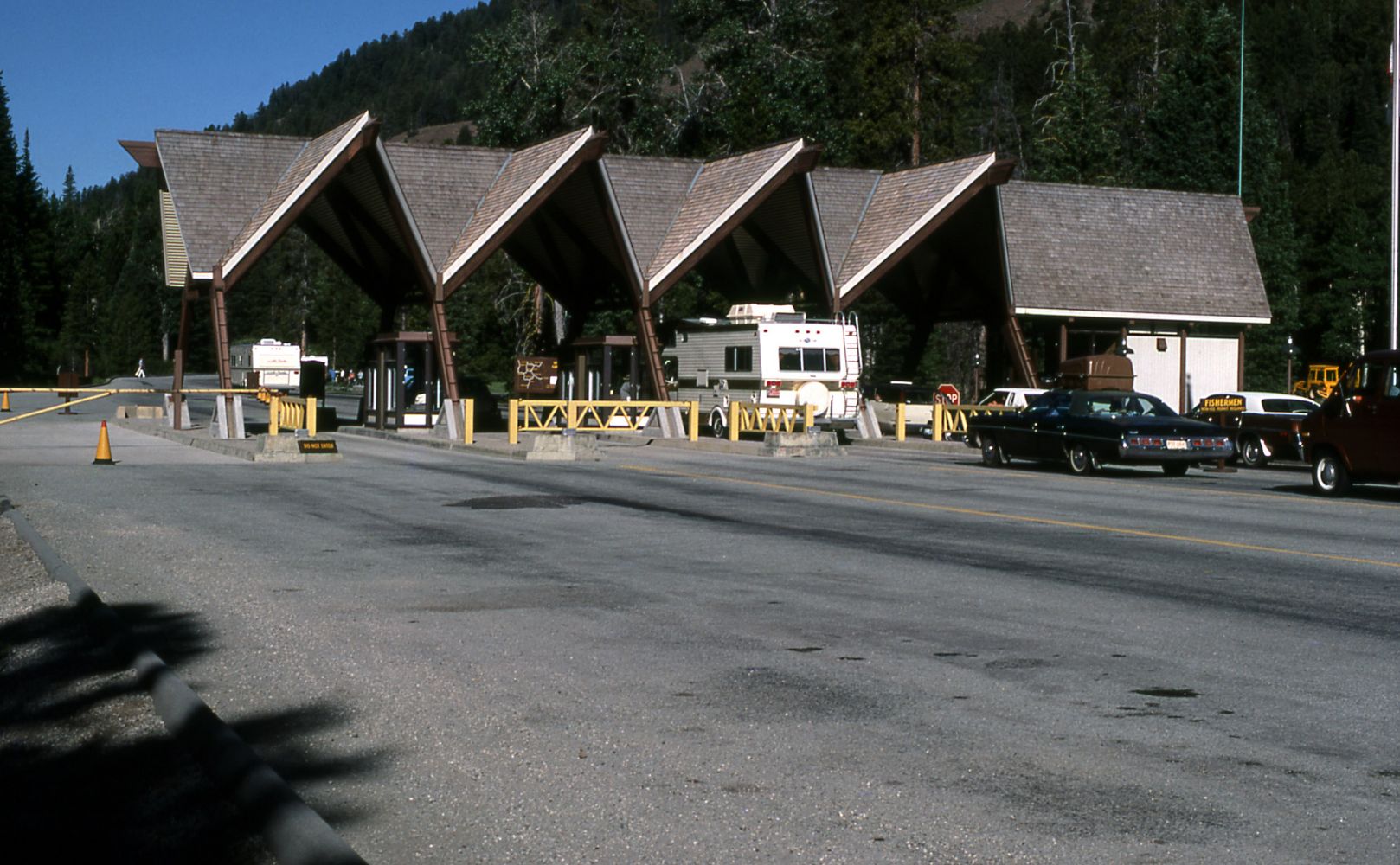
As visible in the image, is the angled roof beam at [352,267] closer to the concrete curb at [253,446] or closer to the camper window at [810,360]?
the concrete curb at [253,446]

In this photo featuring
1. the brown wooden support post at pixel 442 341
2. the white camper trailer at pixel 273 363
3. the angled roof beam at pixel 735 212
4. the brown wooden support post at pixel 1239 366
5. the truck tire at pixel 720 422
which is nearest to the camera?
the brown wooden support post at pixel 442 341

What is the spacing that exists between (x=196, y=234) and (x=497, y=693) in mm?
34783

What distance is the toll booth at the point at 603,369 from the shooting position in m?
44.6

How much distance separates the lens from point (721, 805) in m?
6.02

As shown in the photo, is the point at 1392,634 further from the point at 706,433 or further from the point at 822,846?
the point at 706,433

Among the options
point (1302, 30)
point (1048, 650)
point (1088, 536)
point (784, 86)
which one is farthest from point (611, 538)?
point (1302, 30)

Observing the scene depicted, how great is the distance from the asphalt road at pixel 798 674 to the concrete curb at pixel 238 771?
1.05ft

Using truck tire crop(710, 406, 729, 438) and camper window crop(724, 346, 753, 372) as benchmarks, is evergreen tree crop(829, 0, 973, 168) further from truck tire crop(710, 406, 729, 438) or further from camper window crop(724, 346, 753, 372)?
truck tire crop(710, 406, 729, 438)

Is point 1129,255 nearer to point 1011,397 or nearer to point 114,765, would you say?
point 1011,397

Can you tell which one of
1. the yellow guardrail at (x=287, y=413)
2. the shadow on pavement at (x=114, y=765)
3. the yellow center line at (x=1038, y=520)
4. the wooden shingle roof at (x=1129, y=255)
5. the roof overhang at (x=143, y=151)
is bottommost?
the yellow center line at (x=1038, y=520)

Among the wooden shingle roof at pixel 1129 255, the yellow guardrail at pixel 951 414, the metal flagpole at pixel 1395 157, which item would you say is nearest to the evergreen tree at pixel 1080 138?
the wooden shingle roof at pixel 1129 255

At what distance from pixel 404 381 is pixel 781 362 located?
1150 centimetres

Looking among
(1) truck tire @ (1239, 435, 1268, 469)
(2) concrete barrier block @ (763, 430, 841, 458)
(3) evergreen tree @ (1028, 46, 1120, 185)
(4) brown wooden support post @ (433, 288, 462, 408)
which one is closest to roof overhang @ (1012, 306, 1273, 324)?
(1) truck tire @ (1239, 435, 1268, 469)

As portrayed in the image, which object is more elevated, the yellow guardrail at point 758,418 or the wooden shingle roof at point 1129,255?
the wooden shingle roof at point 1129,255
